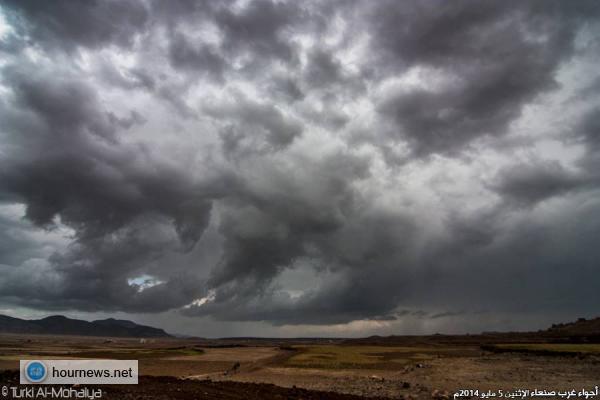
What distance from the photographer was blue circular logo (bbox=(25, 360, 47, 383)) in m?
34.6

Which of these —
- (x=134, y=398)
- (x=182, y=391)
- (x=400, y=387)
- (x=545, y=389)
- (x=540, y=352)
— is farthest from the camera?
(x=540, y=352)

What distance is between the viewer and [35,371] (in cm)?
3538

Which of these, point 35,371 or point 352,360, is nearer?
point 35,371

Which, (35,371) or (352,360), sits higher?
(35,371)

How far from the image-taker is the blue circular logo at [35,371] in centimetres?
3460

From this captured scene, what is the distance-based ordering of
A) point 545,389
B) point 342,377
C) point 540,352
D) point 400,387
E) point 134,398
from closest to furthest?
point 134,398
point 545,389
point 400,387
point 342,377
point 540,352

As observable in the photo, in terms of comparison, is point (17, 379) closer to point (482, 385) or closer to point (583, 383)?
point (482, 385)

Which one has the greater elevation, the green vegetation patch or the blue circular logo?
the blue circular logo

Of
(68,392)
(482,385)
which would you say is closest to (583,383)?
(482,385)

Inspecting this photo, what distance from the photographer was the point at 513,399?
3344cm

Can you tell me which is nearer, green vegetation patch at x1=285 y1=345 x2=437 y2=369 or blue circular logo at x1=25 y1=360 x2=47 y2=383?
blue circular logo at x1=25 y1=360 x2=47 y2=383

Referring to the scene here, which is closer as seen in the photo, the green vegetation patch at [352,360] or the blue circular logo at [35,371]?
the blue circular logo at [35,371]

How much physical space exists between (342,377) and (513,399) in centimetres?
2137

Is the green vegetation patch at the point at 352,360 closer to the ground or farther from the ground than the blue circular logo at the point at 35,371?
closer to the ground
